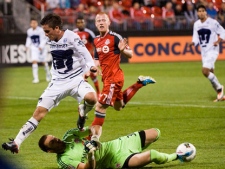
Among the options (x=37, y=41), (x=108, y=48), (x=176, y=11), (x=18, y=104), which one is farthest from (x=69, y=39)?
(x=176, y=11)

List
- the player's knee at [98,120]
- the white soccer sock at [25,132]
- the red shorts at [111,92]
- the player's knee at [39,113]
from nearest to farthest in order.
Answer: the white soccer sock at [25,132] < the player's knee at [39,113] < the player's knee at [98,120] < the red shorts at [111,92]

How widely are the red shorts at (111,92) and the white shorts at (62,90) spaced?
63cm

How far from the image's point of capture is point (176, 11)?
29688mm

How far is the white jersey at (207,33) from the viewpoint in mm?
14914

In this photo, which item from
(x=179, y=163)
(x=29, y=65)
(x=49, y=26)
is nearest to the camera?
(x=179, y=163)

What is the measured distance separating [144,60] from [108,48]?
65.4 ft

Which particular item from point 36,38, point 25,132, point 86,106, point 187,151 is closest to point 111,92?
point 86,106

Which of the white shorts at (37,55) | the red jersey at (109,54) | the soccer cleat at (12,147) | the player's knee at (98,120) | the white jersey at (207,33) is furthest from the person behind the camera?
the white shorts at (37,55)

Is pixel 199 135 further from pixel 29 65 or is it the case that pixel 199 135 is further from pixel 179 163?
pixel 29 65

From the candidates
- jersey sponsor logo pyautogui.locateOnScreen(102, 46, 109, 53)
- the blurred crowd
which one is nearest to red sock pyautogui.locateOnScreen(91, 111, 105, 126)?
jersey sponsor logo pyautogui.locateOnScreen(102, 46, 109, 53)

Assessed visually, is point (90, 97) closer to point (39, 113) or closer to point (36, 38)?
point (39, 113)

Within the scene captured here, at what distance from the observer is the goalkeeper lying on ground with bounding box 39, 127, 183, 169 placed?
592 centimetres

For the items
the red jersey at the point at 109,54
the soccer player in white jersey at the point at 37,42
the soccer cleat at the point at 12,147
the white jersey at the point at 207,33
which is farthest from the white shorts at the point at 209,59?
the soccer player in white jersey at the point at 37,42

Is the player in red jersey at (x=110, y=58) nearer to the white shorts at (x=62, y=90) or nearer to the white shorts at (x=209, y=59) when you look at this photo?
the white shorts at (x=62, y=90)
